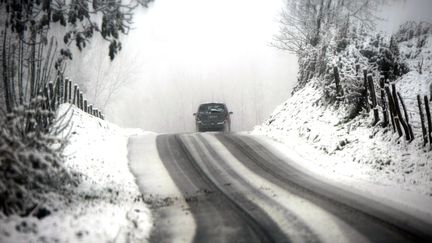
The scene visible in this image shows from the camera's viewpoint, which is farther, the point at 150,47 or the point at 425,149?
the point at 150,47

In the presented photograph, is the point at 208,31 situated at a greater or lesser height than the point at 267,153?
greater

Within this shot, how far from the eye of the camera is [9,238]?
560 cm

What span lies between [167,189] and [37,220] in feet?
13.7

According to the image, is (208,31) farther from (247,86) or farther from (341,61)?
(341,61)

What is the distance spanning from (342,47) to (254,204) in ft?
37.0

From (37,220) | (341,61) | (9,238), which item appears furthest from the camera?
(341,61)

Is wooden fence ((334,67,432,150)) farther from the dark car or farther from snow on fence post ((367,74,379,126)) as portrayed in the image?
the dark car

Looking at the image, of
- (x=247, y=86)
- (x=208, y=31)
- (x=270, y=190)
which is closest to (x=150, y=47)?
(x=208, y=31)

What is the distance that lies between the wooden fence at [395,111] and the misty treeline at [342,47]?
2.81 ft

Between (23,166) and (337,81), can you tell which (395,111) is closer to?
(337,81)

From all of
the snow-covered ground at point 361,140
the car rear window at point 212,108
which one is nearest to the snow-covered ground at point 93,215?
the snow-covered ground at point 361,140

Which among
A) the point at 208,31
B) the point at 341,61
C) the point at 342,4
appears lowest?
the point at 341,61

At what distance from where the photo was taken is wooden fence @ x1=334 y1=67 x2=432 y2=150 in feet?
34.5

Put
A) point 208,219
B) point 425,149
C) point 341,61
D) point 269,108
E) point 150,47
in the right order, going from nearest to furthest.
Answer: point 208,219 → point 425,149 → point 341,61 → point 269,108 → point 150,47
